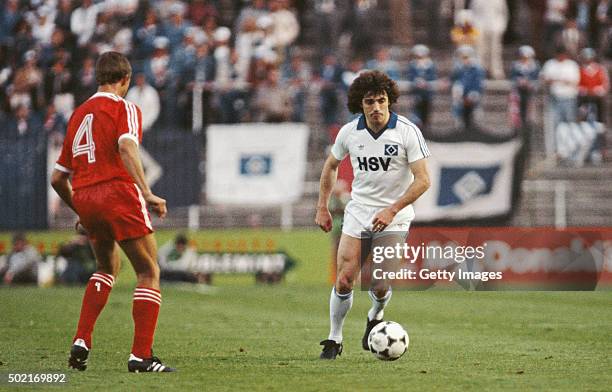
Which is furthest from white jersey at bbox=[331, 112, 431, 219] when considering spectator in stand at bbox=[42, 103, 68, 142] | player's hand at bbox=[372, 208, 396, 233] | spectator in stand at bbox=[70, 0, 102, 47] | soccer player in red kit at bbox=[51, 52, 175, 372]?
spectator in stand at bbox=[70, 0, 102, 47]

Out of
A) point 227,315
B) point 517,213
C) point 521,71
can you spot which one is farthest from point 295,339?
point 521,71

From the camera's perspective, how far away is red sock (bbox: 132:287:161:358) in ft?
30.8

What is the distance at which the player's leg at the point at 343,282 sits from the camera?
11.1m

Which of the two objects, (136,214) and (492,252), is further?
(492,252)

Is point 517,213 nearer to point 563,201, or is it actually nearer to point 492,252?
point 563,201

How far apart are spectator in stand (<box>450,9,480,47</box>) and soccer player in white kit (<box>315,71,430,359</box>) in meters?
16.8

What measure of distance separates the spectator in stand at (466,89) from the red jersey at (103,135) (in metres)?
16.3

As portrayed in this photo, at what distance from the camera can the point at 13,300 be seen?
19281 mm

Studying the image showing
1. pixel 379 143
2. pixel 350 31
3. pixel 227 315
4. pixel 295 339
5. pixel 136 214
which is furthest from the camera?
pixel 350 31

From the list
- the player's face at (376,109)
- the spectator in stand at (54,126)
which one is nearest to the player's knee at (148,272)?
the player's face at (376,109)

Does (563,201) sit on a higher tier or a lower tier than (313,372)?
lower

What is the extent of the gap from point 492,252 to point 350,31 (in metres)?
7.98

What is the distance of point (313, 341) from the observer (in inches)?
500

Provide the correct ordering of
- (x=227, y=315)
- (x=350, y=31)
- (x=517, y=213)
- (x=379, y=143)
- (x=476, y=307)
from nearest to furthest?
(x=379, y=143), (x=227, y=315), (x=476, y=307), (x=517, y=213), (x=350, y=31)
